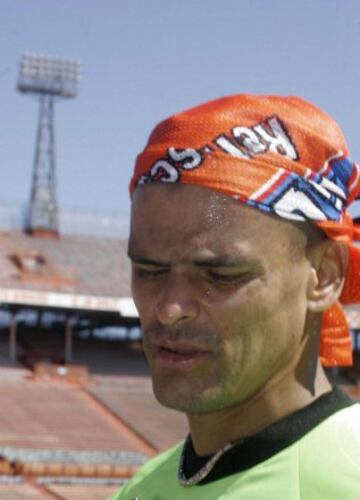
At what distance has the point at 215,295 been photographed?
1661 mm

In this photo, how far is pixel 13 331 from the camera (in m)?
29.7

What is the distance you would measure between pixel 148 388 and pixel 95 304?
299 cm

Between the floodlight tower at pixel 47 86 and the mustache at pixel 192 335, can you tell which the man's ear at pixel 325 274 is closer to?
the mustache at pixel 192 335

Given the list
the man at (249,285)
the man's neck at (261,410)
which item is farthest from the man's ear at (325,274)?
the man's neck at (261,410)

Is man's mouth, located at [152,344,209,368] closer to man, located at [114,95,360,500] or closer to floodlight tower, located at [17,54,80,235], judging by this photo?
man, located at [114,95,360,500]

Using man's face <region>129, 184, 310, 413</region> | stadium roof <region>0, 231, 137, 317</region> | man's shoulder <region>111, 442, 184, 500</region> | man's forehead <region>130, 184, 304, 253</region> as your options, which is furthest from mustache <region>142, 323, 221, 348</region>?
stadium roof <region>0, 231, 137, 317</region>

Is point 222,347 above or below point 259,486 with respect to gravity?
above

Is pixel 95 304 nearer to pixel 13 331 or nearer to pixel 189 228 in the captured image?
pixel 13 331

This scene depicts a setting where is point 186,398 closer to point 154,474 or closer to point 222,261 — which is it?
point 222,261

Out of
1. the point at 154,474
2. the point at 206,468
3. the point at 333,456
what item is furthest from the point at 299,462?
the point at 154,474

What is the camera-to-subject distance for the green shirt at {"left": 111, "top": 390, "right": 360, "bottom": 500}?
5.24 feet

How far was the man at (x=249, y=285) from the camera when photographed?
5.43 ft

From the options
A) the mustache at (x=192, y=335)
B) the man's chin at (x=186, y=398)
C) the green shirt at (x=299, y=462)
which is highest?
the mustache at (x=192, y=335)

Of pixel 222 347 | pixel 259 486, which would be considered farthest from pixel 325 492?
pixel 222 347
